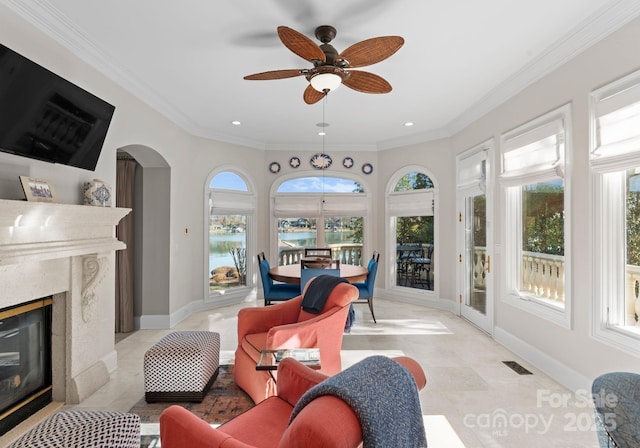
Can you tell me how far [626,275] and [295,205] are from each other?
477 centimetres

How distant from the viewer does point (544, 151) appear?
3.13 metres

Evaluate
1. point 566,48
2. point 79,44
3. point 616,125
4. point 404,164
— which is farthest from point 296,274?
point 566,48

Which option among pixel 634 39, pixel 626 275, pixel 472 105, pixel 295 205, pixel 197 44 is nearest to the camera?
pixel 634 39

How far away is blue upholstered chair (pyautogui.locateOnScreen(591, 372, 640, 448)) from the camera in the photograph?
3.68ft

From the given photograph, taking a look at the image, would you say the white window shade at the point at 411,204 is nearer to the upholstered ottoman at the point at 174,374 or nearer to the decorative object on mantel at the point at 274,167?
the decorative object on mantel at the point at 274,167

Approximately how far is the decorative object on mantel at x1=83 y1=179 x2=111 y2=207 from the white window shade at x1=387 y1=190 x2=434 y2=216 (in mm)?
4512

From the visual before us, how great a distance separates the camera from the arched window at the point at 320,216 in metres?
6.38

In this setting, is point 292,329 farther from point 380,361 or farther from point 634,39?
point 634,39

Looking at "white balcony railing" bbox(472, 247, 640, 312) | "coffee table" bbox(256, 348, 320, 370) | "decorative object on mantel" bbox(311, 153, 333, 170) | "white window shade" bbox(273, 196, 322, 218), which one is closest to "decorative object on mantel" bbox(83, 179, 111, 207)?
"coffee table" bbox(256, 348, 320, 370)

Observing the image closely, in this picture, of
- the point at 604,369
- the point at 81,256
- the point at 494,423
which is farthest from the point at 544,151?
the point at 81,256

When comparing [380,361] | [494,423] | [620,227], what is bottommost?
[494,423]

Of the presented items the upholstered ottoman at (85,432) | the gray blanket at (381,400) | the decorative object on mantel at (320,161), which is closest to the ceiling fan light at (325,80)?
the gray blanket at (381,400)

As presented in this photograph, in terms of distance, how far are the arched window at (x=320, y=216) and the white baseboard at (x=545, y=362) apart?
3086mm

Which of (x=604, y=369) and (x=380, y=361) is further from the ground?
(x=380, y=361)
